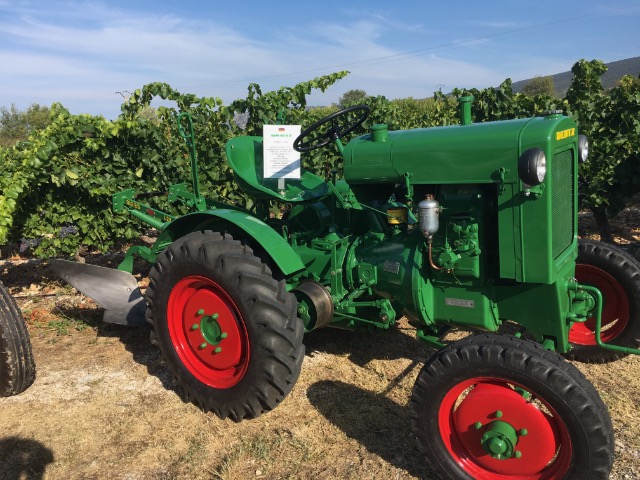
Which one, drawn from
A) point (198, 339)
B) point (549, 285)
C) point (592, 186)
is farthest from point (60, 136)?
point (592, 186)

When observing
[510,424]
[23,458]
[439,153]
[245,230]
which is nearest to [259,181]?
[245,230]

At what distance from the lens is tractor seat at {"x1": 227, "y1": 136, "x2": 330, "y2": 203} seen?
139 inches

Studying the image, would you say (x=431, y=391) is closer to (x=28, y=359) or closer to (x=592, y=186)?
(x=28, y=359)

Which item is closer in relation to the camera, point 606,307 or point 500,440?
point 500,440

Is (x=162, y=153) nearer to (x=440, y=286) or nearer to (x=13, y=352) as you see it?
(x=13, y=352)

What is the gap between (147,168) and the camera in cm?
569

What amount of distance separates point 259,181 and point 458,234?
5.34 ft

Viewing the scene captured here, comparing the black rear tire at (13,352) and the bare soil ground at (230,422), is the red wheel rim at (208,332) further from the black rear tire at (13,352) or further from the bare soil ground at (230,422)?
the black rear tire at (13,352)

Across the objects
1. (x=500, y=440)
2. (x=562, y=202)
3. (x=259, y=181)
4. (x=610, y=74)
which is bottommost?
(x=500, y=440)

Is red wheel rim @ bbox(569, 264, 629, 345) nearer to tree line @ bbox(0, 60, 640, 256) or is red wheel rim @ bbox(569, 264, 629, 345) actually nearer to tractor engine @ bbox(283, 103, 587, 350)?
tractor engine @ bbox(283, 103, 587, 350)

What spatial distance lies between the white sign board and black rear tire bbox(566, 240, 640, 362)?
2.08 meters

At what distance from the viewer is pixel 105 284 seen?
4238mm

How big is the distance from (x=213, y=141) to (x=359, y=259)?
11.1 ft

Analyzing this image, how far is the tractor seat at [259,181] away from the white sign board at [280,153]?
0.08 m
